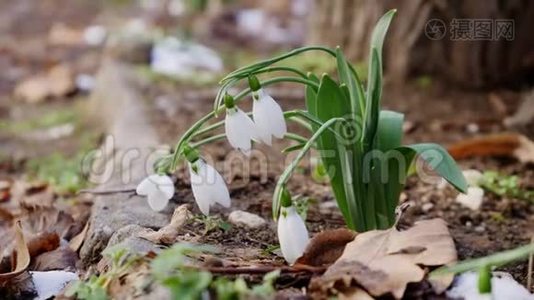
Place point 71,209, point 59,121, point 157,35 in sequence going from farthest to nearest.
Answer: point 157,35 < point 59,121 < point 71,209

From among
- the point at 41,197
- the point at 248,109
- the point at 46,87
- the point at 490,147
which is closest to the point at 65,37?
the point at 46,87

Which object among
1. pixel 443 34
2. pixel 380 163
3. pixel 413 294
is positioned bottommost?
pixel 413 294

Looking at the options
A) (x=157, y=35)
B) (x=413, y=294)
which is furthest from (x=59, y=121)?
(x=413, y=294)

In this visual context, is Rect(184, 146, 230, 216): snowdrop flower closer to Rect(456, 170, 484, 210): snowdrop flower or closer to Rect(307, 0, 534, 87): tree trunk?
Rect(456, 170, 484, 210): snowdrop flower

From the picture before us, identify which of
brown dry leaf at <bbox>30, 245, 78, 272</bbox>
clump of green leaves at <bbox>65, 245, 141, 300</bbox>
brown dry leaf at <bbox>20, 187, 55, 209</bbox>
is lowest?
brown dry leaf at <bbox>30, 245, 78, 272</bbox>

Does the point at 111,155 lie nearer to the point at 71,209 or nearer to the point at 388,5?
the point at 71,209

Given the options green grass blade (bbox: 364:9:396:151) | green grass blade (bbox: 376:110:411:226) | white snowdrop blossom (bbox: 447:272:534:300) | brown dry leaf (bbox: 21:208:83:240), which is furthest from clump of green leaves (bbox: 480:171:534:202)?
brown dry leaf (bbox: 21:208:83:240)
